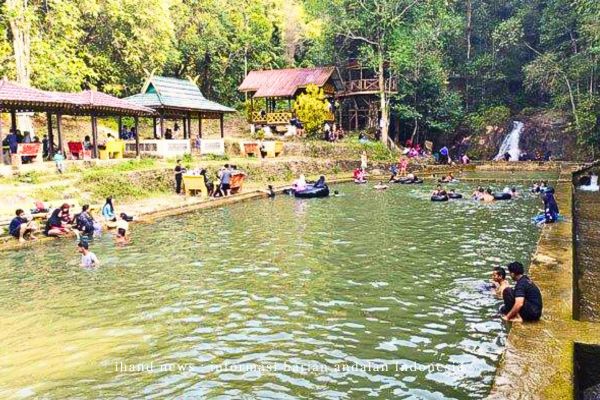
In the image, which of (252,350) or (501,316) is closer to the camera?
(252,350)

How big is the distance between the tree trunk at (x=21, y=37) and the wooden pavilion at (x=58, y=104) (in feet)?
17.1

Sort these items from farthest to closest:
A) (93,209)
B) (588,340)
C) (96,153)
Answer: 1. (96,153)
2. (93,209)
3. (588,340)

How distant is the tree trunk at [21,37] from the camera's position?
94.1ft

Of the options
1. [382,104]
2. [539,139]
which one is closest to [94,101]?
[382,104]

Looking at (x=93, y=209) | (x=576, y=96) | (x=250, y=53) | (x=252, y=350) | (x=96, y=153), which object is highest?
(x=250, y=53)

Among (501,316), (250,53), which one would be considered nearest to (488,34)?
(250,53)

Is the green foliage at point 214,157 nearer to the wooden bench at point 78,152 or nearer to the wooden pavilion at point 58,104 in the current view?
the wooden pavilion at point 58,104

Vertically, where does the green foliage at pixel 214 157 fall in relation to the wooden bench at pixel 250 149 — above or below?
below

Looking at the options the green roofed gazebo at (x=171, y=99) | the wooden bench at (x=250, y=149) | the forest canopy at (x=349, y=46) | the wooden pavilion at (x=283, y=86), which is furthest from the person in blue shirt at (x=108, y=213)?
the wooden pavilion at (x=283, y=86)

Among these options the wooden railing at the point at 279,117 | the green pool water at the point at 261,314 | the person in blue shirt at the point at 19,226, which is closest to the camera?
the green pool water at the point at 261,314

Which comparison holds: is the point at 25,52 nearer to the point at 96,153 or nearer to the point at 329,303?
the point at 96,153

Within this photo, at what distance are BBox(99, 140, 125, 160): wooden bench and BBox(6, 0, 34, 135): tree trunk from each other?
21.5 ft

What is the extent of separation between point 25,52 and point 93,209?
50.6ft

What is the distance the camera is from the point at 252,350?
327 inches
